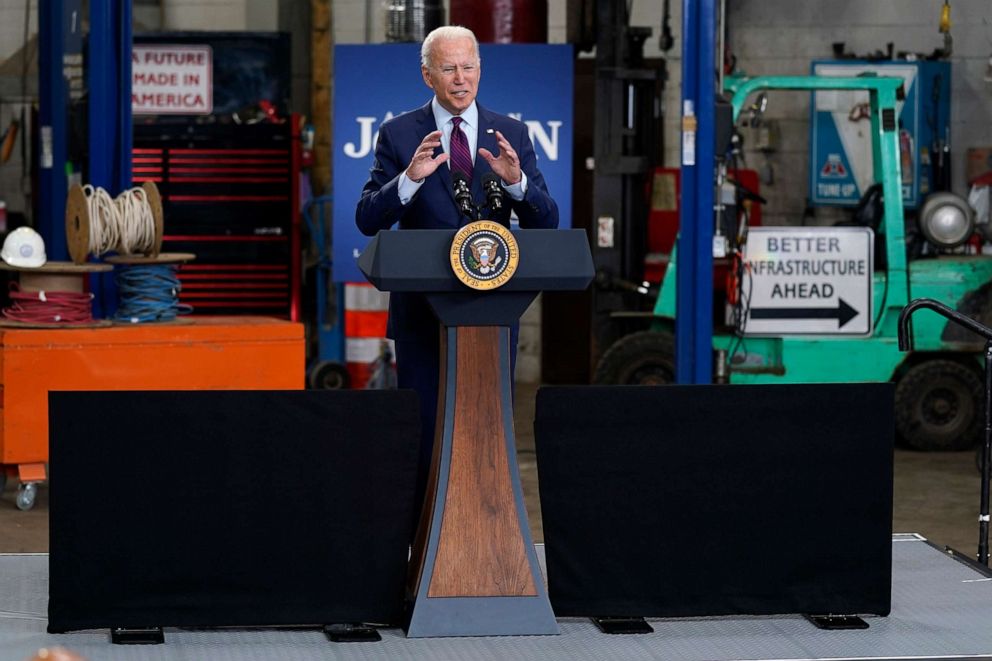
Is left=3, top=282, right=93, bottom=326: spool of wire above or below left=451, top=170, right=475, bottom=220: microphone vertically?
below

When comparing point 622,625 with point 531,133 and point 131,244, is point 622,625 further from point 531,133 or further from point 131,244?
point 531,133

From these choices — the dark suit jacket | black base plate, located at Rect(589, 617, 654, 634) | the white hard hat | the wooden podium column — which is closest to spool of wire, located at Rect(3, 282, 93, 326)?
the white hard hat

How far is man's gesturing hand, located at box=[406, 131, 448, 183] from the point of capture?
372 cm

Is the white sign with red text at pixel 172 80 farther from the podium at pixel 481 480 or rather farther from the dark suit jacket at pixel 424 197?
the podium at pixel 481 480

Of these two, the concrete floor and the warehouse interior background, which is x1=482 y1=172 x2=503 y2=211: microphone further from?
the warehouse interior background

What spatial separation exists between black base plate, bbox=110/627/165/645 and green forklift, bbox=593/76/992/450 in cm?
469

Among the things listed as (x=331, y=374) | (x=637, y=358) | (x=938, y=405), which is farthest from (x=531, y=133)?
(x=938, y=405)

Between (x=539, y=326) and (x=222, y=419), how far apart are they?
791 centimetres

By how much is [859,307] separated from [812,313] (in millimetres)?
254

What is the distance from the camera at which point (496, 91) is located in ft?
28.1

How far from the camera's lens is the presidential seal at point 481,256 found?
3.67 metres

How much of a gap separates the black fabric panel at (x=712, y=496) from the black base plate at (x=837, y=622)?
0.02 m

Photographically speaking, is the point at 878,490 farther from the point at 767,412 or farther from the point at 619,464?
the point at 619,464

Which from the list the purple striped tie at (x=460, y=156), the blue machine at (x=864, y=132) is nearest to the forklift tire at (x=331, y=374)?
the blue machine at (x=864, y=132)
